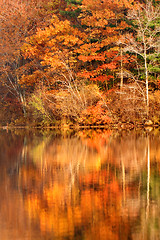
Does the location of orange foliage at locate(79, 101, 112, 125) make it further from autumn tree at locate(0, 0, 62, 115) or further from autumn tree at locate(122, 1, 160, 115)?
autumn tree at locate(0, 0, 62, 115)

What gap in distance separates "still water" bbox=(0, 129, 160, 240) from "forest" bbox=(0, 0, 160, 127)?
1904 centimetres

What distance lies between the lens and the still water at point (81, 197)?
6.11 metres

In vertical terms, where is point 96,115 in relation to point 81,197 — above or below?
above

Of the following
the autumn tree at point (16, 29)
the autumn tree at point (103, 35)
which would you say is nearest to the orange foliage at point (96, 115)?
the autumn tree at point (103, 35)

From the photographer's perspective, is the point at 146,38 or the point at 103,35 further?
the point at 103,35

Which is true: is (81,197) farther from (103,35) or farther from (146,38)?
(103,35)

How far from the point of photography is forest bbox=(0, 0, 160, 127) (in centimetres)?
3391

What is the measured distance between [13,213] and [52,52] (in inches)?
1296

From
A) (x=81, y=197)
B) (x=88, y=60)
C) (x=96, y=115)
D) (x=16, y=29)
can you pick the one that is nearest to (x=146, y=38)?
(x=88, y=60)

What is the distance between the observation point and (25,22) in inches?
1625

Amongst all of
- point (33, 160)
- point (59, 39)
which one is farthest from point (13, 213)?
point (59, 39)

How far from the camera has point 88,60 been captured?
37656 millimetres

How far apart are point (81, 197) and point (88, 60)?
98.9 feet

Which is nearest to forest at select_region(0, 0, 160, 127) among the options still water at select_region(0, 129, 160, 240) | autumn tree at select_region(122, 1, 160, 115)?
autumn tree at select_region(122, 1, 160, 115)
